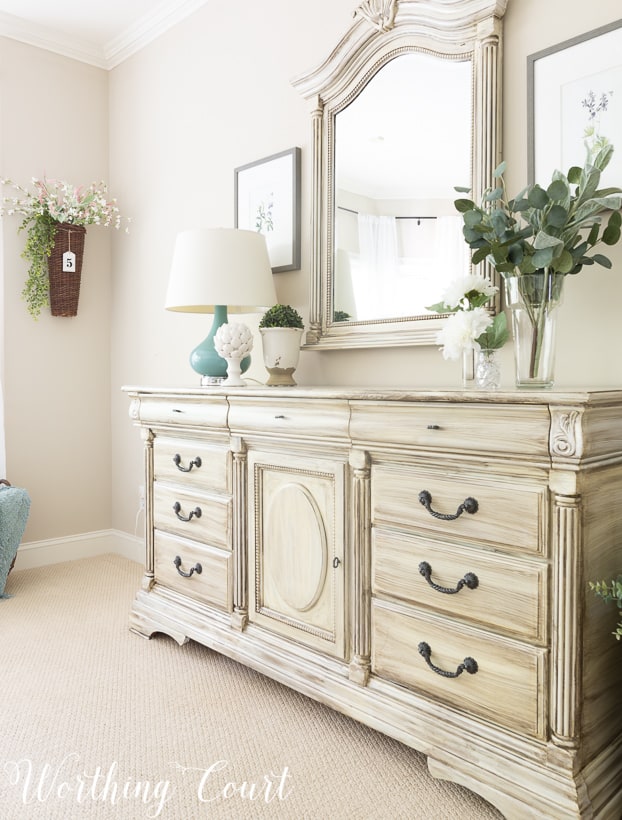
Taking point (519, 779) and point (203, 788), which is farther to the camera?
point (203, 788)

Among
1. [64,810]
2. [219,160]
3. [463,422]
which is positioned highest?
[219,160]

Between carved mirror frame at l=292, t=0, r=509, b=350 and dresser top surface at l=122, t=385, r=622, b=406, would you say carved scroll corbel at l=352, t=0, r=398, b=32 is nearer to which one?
carved mirror frame at l=292, t=0, r=509, b=350

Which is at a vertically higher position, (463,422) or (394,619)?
(463,422)

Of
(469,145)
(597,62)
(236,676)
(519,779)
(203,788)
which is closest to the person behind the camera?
(519,779)

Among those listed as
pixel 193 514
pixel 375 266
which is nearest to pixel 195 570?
pixel 193 514

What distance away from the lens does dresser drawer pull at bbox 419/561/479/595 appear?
147 centimetres

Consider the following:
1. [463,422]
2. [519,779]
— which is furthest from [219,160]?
[519,779]

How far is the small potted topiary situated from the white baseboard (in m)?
1.60

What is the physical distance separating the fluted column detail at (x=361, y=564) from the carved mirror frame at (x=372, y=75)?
576 mm

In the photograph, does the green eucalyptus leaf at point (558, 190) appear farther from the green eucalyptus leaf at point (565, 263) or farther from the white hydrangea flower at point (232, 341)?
the white hydrangea flower at point (232, 341)

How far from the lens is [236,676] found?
2.14 m

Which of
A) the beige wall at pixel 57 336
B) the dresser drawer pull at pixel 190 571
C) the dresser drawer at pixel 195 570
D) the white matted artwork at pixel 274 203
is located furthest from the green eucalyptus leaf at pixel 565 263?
the beige wall at pixel 57 336

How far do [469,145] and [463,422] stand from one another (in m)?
0.98

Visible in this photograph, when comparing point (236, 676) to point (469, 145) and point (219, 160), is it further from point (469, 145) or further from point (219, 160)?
point (219, 160)
